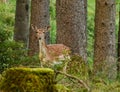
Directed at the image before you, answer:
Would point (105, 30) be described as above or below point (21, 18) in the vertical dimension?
below

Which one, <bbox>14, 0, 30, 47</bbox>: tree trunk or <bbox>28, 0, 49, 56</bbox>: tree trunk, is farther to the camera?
<bbox>14, 0, 30, 47</bbox>: tree trunk

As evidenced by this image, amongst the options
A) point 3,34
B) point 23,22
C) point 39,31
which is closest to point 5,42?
point 3,34

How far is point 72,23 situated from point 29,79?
6.44m

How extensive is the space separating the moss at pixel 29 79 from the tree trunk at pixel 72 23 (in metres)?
6.29

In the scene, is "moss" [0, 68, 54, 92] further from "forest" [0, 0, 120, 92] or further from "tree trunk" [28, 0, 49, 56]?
"tree trunk" [28, 0, 49, 56]

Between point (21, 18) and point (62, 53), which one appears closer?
point (62, 53)

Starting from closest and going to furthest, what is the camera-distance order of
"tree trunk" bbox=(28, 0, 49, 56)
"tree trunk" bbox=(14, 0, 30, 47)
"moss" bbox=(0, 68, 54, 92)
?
"moss" bbox=(0, 68, 54, 92) → "tree trunk" bbox=(28, 0, 49, 56) → "tree trunk" bbox=(14, 0, 30, 47)

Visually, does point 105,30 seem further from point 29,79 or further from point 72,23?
point 29,79

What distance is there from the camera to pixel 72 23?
11461 millimetres

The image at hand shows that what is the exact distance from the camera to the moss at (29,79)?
5117mm

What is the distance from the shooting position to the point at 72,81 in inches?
259

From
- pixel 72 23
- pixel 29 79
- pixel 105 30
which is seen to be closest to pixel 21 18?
pixel 105 30

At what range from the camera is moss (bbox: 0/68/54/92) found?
5.12 metres

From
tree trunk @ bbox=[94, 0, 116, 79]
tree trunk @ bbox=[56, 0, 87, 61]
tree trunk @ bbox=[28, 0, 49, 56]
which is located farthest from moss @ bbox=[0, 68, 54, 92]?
tree trunk @ bbox=[28, 0, 49, 56]
